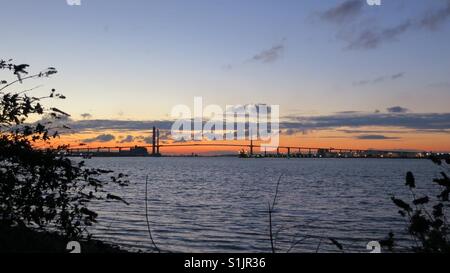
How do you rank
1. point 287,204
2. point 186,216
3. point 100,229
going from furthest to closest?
point 287,204, point 186,216, point 100,229

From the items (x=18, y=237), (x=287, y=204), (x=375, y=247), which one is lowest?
(x=287, y=204)

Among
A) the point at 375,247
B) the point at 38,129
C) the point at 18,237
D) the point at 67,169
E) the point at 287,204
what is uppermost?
the point at 38,129

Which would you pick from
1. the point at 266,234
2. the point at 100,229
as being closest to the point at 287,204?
the point at 266,234

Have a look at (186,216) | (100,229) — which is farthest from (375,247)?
(186,216)

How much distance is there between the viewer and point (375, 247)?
18.4 ft

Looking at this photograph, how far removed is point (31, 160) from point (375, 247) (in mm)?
6713

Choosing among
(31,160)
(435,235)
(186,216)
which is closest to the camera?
(435,235)

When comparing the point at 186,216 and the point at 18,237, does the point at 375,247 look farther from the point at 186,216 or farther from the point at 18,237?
the point at 186,216

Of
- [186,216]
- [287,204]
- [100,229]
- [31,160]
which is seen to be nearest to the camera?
[31,160]
